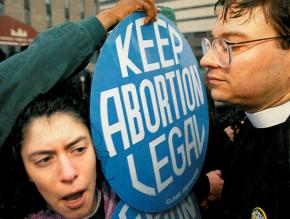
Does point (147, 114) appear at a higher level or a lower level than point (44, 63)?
lower

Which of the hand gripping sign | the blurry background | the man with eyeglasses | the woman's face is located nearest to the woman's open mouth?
the woman's face

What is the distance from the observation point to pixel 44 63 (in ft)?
3.13

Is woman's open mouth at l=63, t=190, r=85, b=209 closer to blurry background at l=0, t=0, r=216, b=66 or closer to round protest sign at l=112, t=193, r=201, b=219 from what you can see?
round protest sign at l=112, t=193, r=201, b=219

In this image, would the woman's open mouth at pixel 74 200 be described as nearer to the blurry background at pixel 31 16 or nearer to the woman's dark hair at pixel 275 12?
the woman's dark hair at pixel 275 12

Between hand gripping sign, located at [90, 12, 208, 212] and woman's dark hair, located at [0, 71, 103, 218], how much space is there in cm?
9

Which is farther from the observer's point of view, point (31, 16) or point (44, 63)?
point (31, 16)

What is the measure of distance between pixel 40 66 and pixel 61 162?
11.4 inches

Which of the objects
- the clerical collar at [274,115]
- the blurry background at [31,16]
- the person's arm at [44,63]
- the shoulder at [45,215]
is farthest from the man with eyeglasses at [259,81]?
the blurry background at [31,16]

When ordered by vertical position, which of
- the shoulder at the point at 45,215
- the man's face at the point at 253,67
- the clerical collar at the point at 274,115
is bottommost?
the shoulder at the point at 45,215

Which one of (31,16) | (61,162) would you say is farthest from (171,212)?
(31,16)

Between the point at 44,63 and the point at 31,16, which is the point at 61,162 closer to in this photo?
the point at 44,63

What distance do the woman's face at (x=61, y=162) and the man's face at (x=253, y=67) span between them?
0.59m

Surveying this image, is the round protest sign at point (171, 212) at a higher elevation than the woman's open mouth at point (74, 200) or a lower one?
lower

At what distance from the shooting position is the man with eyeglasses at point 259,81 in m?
1.13
